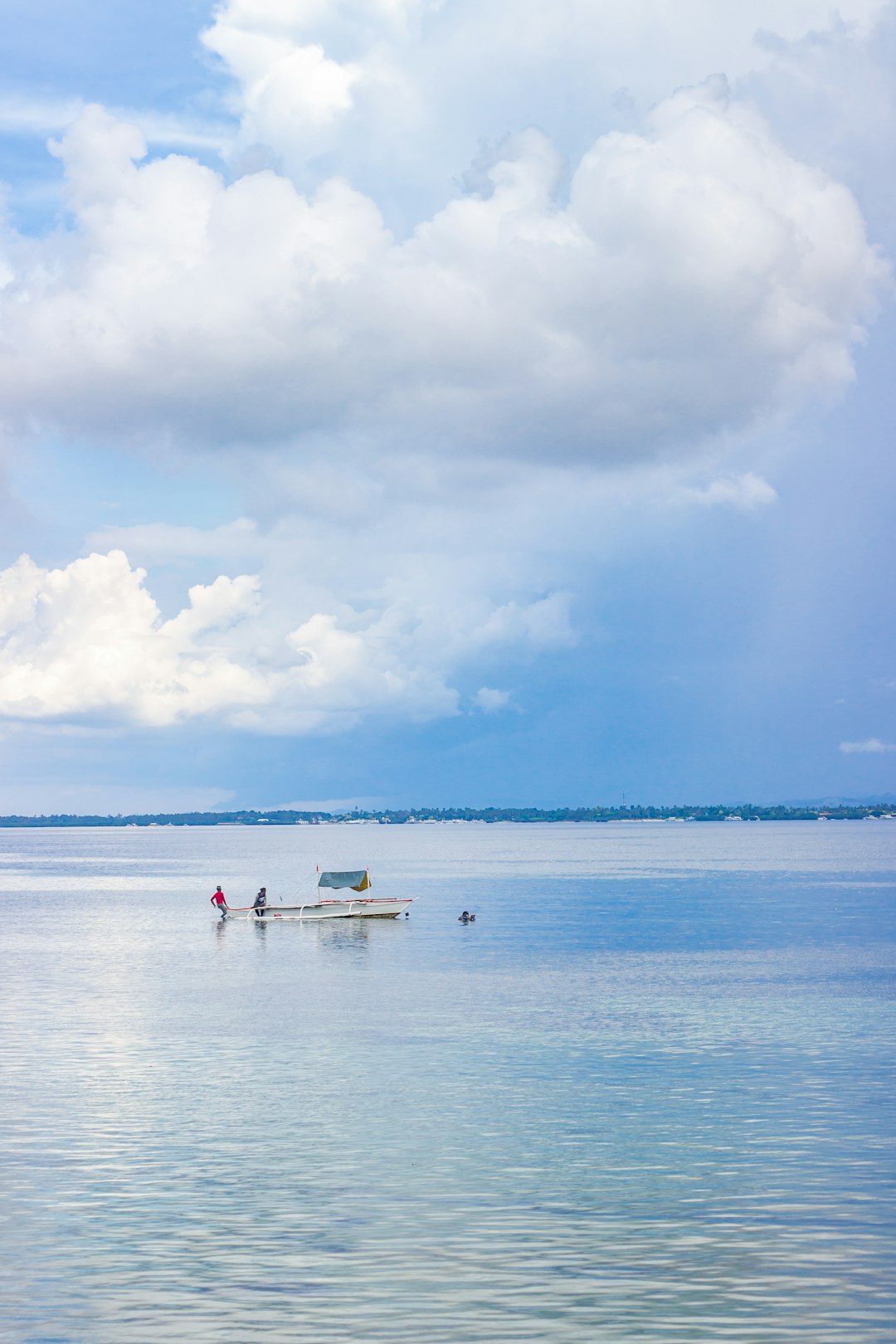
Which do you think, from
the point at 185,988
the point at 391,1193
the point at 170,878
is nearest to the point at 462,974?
the point at 185,988

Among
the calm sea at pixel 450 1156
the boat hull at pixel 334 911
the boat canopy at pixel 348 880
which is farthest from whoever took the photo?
the boat canopy at pixel 348 880

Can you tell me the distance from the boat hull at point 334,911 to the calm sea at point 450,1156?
40214 mm

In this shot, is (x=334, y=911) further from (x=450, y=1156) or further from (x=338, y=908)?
(x=450, y=1156)

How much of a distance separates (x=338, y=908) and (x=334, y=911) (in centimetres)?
65

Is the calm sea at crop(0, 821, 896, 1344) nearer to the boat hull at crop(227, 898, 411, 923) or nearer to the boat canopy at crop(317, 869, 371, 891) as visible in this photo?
the boat hull at crop(227, 898, 411, 923)

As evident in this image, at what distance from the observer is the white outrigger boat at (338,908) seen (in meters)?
114

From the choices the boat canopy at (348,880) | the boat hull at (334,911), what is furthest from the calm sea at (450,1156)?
the boat canopy at (348,880)

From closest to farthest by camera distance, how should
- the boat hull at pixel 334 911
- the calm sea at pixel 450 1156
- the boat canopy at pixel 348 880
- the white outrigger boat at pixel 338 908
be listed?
the calm sea at pixel 450 1156
the boat hull at pixel 334 911
the white outrigger boat at pixel 338 908
the boat canopy at pixel 348 880

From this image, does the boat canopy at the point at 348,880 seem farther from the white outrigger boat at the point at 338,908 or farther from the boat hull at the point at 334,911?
the boat hull at the point at 334,911

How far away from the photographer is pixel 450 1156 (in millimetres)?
32062

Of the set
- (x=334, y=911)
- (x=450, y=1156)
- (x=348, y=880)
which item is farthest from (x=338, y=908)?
(x=450, y=1156)

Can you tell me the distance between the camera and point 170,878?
198500mm

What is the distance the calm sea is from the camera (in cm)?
2214

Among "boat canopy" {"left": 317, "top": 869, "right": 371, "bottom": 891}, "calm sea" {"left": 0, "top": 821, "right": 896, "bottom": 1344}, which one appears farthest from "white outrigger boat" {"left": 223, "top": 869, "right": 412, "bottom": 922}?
"calm sea" {"left": 0, "top": 821, "right": 896, "bottom": 1344}
